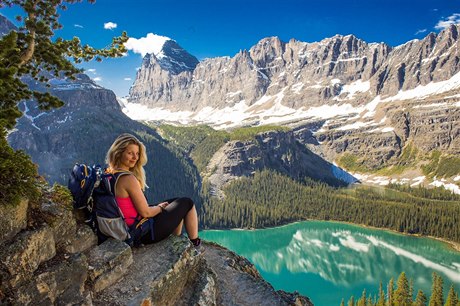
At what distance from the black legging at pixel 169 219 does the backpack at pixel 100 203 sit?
0.40 m

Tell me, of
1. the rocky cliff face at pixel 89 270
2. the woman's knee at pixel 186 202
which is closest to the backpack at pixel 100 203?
the rocky cliff face at pixel 89 270

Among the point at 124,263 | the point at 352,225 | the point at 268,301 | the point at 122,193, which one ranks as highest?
the point at 122,193

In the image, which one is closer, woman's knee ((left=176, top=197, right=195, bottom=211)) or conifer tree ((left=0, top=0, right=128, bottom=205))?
conifer tree ((left=0, top=0, right=128, bottom=205))

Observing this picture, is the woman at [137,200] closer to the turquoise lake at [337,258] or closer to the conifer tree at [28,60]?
the conifer tree at [28,60]

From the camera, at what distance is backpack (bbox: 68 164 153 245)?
9164 millimetres

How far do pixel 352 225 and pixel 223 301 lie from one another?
161m

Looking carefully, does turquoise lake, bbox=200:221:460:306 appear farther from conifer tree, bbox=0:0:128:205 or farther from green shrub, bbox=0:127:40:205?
green shrub, bbox=0:127:40:205

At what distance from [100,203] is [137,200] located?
0.90 m

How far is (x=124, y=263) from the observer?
30.4 ft

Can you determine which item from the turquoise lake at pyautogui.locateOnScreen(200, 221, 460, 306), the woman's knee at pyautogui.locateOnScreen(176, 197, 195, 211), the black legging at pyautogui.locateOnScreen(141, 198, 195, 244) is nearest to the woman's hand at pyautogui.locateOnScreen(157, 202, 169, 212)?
the black legging at pyautogui.locateOnScreen(141, 198, 195, 244)

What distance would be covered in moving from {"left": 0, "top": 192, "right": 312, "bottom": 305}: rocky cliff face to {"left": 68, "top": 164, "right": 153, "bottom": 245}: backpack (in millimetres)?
257

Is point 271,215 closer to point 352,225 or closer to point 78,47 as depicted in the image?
point 352,225

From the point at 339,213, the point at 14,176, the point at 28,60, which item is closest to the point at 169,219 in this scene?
the point at 14,176

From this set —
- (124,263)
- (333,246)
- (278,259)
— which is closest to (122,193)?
(124,263)
